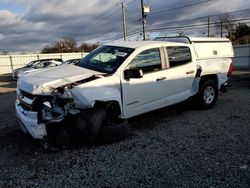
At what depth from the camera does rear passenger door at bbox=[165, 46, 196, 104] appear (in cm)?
621

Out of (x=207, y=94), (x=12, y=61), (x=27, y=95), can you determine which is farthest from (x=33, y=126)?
(x=12, y=61)

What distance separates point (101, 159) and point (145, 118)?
2.52 metres

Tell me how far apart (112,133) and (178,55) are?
2.71 metres

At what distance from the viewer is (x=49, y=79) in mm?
4738

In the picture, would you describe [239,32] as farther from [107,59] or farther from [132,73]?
[132,73]

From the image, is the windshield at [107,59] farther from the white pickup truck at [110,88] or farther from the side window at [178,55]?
the side window at [178,55]

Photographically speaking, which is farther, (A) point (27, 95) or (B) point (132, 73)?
(B) point (132, 73)

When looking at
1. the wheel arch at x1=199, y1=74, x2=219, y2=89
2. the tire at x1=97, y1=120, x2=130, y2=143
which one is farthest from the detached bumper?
the wheel arch at x1=199, y1=74, x2=219, y2=89

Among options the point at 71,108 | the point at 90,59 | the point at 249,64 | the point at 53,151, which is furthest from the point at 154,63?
the point at 249,64

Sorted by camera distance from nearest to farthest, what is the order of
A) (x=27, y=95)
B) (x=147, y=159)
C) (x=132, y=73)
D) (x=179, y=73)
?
(x=147, y=159) < (x=27, y=95) < (x=132, y=73) < (x=179, y=73)

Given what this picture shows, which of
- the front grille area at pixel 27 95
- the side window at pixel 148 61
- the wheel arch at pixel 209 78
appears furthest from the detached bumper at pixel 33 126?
the wheel arch at pixel 209 78

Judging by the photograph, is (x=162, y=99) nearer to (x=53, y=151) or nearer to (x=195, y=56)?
(x=195, y=56)

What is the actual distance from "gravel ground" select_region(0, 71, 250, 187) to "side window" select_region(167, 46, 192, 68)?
1.41 meters

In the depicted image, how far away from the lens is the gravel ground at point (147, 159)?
365 cm
